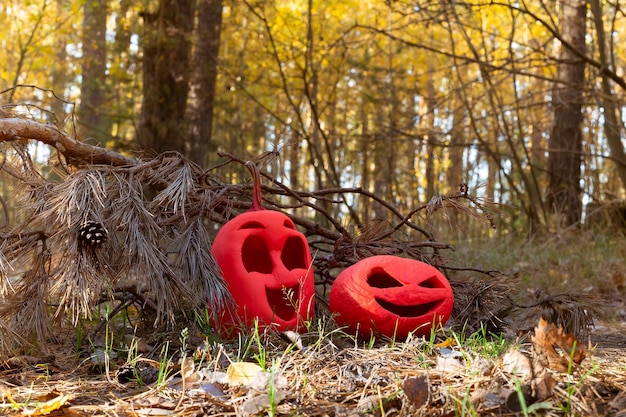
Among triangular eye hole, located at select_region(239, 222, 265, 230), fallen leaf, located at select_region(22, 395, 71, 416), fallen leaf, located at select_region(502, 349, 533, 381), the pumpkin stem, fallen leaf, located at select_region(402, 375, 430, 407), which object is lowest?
fallen leaf, located at select_region(22, 395, 71, 416)

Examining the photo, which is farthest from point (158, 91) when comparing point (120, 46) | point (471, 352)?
point (471, 352)

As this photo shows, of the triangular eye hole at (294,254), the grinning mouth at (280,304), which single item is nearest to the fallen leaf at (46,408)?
the grinning mouth at (280,304)

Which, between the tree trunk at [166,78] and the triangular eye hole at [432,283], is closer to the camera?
the triangular eye hole at [432,283]

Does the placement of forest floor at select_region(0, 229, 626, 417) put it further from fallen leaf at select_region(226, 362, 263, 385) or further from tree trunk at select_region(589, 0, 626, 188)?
tree trunk at select_region(589, 0, 626, 188)

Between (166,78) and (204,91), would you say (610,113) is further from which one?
(166,78)

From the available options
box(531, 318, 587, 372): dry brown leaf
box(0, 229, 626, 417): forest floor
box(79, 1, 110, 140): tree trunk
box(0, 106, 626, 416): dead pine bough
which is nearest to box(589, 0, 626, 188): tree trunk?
box(0, 106, 626, 416): dead pine bough

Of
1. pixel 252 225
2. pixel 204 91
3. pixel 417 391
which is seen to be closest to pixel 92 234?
pixel 252 225

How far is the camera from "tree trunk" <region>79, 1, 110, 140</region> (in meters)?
8.78

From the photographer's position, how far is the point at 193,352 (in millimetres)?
2322

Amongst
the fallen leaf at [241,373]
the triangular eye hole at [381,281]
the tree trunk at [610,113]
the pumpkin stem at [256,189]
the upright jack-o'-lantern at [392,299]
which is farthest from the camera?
the tree trunk at [610,113]

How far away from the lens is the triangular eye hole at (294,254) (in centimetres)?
280

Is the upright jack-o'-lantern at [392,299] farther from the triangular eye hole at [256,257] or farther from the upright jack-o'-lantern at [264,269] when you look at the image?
the triangular eye hole at [256,257]

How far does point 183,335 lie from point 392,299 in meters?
0.85

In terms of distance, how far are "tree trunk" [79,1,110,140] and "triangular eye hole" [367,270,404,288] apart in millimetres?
4473
